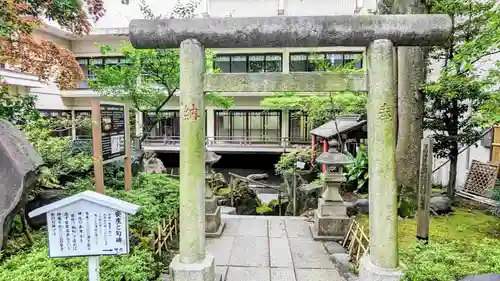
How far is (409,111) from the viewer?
7578 mm

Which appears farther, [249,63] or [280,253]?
[249,63]

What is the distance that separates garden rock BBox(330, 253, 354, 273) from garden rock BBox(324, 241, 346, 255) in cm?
28

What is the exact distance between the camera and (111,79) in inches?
345

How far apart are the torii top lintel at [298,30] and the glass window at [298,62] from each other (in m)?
18.0

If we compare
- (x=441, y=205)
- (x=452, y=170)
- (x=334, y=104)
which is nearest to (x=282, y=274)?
(x=441, y=205)

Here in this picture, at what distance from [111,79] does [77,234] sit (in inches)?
266

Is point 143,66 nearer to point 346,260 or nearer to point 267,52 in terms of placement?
point 346,260

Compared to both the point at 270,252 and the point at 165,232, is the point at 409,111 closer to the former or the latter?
the point at 270,252

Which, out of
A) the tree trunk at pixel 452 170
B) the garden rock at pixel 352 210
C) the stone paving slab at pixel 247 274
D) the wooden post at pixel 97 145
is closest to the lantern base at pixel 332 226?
the garden rock at pixel 352 210

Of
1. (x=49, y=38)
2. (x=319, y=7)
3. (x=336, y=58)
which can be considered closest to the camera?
(x=319, y=7)

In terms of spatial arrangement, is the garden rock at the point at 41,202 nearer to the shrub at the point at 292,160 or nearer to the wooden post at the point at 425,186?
the wooden post at the point at 425,186

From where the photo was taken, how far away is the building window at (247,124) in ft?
73.5

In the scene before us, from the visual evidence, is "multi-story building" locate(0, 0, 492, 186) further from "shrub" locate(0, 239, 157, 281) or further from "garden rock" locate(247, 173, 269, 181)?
"shrub" locate(0, 239, 157, 281)

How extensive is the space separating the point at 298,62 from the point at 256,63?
306 cm
